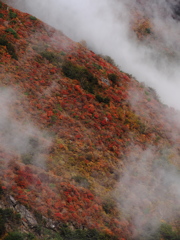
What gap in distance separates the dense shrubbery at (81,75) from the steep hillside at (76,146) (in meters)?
0.05

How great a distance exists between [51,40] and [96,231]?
12334 millimetres

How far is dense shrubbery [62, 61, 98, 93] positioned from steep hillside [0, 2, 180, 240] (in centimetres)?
5

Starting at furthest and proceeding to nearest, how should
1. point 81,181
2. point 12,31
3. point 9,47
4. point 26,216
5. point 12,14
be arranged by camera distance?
point 12,14 < point 12,31 < point 9,47 < point 81,181 < point 26,216

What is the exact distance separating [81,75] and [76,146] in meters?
5.28

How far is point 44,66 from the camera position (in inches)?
581

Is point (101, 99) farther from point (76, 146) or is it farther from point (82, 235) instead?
point (82, 235)

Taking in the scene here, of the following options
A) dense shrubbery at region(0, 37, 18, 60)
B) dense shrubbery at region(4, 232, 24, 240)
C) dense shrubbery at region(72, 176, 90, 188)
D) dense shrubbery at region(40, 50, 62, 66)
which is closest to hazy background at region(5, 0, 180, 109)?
dense shrubbery at region(40, 50, 62, 66)

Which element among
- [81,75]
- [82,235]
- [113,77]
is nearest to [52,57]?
[81,75]

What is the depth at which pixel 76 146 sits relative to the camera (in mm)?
11250

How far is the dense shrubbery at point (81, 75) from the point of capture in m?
14.9

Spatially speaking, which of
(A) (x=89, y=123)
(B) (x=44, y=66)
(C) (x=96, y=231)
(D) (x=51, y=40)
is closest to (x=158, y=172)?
(A) (x=89, y=123)

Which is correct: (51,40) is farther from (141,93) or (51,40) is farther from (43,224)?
(43,224)

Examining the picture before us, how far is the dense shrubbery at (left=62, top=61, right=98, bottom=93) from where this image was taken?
48.9 feet

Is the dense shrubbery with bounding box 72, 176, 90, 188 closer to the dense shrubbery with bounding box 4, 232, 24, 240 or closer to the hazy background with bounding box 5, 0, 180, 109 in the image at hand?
the dense shrubbery with bounding box 4, 232, 24, 240
